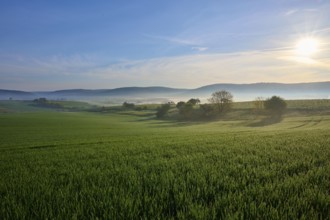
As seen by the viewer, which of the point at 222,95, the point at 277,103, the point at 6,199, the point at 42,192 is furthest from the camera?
the point at 222,95

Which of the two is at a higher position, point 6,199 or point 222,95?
point 222,95

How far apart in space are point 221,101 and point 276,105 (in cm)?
2043

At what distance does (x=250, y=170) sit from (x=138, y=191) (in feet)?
10.6

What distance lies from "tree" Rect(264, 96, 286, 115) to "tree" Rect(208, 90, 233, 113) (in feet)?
51.8

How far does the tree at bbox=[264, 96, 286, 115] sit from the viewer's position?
83.6 metres

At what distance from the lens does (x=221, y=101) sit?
96.7 m

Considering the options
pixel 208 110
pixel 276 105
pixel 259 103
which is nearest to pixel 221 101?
pixel 208 110

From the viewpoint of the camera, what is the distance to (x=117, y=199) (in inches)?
181

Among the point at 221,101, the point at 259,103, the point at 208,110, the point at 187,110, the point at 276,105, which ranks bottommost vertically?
the point at 187,110

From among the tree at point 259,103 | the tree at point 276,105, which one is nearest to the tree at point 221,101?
the tree at point 259,103

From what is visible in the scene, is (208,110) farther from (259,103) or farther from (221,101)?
(259,103)

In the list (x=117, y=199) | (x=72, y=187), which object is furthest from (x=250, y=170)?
(x=72, y=187)

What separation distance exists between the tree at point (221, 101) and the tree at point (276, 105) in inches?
621

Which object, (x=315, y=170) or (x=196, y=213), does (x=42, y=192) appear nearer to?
(x=196, y=213)
